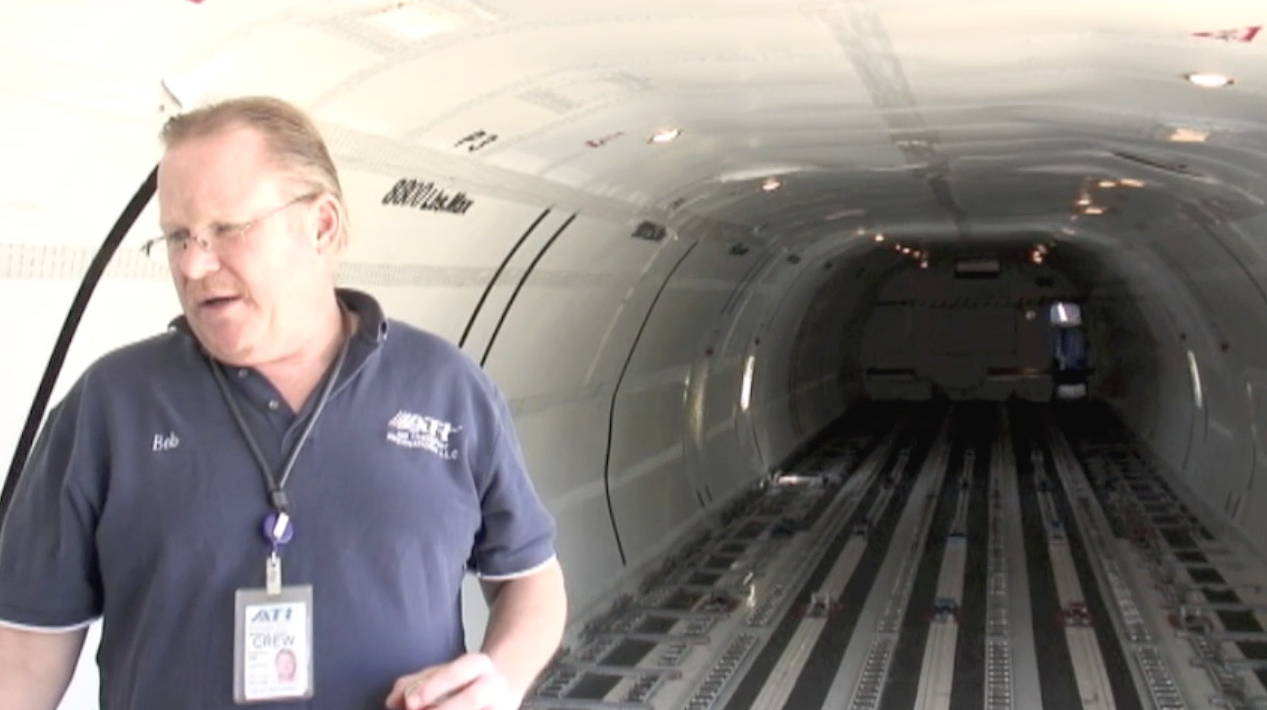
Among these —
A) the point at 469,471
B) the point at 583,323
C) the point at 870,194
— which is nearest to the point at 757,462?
the point at 870,194

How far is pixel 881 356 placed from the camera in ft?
94.3

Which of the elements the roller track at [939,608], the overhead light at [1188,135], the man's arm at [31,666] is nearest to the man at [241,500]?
the man's arm at [31,666]

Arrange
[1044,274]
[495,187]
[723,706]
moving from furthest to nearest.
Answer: [1044,274]
[723,706]
[495,187]

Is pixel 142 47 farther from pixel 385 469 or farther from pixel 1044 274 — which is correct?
pixel 1044 274

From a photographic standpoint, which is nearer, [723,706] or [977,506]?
[723,706]

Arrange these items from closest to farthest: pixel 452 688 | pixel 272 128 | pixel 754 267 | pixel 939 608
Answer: pixel 452 688, pixel 272 128, pixel 939 608, pixel 754 267

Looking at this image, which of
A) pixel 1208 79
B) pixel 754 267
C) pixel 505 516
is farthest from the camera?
pixel 754 267

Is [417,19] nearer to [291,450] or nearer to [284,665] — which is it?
[291,450]

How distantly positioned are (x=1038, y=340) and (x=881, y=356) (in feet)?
9.38

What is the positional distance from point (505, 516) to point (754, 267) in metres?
11.8

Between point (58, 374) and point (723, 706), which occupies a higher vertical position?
point (58, 374)

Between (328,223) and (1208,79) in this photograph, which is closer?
(328,223)

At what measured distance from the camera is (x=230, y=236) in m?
2.31

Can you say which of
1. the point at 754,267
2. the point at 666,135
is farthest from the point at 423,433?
the point at 754,267
